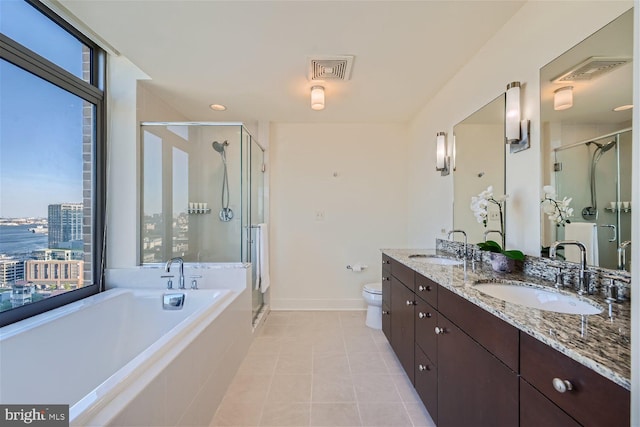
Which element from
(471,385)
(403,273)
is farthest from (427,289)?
(471,385)

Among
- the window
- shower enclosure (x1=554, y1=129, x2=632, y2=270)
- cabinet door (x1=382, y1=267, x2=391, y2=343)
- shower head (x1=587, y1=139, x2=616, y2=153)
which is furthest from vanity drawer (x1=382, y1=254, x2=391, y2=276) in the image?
the window

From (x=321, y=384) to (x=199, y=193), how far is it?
224cm

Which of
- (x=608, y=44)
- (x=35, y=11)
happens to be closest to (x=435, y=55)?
(x=608, y=44)

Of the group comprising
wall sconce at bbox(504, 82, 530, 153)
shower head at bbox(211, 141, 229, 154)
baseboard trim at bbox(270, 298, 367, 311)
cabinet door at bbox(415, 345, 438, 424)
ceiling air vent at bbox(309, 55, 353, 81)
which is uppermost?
ceiling air vent at bbox(309, 55, 353, 81)

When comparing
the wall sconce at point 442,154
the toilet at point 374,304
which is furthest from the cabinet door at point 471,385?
the wall sconce at point 442,154

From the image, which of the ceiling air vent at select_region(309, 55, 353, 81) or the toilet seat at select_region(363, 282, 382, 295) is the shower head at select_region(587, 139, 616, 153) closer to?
the ceiling air vent at select_region(309, 55, 353, 81)

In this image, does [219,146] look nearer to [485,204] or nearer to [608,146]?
[485,204]

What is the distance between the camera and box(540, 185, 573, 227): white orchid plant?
1.24 metres

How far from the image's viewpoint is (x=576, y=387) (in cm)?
65

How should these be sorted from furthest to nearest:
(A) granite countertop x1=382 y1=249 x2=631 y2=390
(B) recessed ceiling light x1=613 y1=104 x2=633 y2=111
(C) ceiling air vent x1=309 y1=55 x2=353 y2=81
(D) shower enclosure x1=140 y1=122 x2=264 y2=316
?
(D) shower enclosure x1=140 y1=122 x2=264 y2=316 → (C) ceiling air vent x1=309 y1=55 x2=353 y2=81 → (B) recessed ceiling light x1=613 y1=104 x2=633 y2=111 → (A) granite countertop x1=382 y1=249 x2=631 y2=390

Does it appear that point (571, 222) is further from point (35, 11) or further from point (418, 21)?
point (35, 11)

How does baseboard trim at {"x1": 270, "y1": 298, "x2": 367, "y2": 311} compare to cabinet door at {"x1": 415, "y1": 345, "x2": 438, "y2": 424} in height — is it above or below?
below

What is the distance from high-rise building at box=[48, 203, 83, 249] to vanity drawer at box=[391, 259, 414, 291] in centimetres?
245

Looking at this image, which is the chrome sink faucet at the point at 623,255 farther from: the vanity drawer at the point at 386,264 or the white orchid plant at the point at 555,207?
the vanity drawer at the point at 386,264
